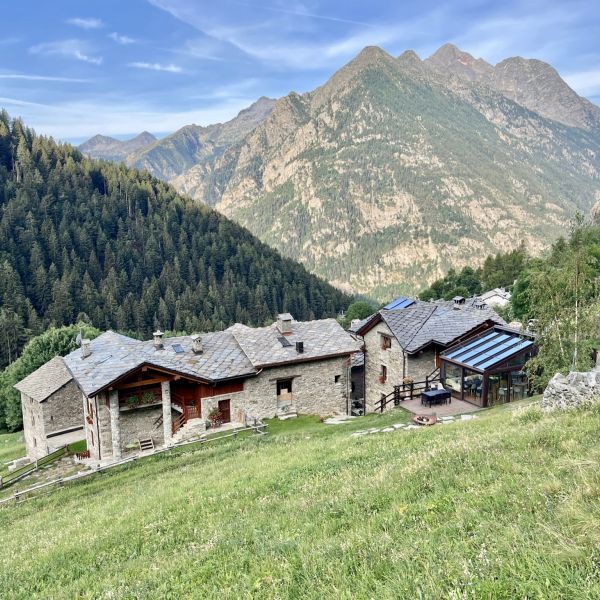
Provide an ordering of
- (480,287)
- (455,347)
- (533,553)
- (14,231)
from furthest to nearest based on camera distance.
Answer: (14,231)
(480,287)
(455,347)
(533,553)

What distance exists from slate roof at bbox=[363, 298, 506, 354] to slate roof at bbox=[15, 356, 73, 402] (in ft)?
90.3

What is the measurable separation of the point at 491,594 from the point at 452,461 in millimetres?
5798

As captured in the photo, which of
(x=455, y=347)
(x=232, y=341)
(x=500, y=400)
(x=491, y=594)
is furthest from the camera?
(x=232, y=341)

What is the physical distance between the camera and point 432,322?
39625mm

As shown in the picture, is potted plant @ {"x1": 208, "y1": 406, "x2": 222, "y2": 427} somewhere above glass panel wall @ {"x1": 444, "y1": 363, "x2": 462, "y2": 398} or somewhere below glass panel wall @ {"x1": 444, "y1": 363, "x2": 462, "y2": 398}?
below

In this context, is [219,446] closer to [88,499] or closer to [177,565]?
[88,499]

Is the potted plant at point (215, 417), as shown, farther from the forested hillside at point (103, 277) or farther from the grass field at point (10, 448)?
the forested hillside at point (103, 277)

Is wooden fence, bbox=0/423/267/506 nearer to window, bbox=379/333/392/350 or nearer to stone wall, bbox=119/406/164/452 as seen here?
stone wall, bbox=119/406/164/452

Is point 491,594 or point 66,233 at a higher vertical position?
point 66,233

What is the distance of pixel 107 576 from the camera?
9.54 metres

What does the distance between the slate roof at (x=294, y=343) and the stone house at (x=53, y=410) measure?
51.1 ft

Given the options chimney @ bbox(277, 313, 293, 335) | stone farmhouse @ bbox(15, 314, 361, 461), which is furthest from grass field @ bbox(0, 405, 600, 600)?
chimney @ bbox(277, 313, 293, 335)

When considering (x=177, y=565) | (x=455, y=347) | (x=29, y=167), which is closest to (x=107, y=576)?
(x=177, y=565)

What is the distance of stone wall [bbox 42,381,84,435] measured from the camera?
137 ft
